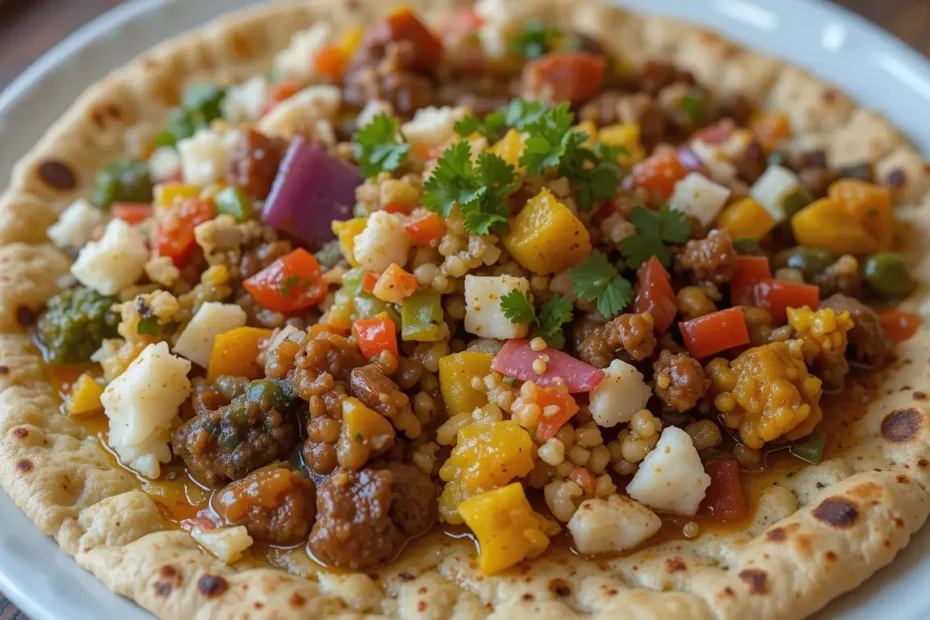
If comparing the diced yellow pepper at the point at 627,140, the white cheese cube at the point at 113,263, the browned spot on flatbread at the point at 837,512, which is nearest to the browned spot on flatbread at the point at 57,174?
the white cheese cube at the point at 113,263

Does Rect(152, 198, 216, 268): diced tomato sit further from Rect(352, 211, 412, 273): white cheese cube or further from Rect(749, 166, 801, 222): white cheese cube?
Rect(749, 166, 801, 222): white cheese cube

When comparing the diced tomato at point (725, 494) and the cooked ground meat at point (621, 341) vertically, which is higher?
the cooked ground meat at point (621, 341)

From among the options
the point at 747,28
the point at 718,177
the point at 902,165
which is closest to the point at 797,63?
the point at 747,28

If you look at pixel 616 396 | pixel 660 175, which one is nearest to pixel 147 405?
pixel 616 396

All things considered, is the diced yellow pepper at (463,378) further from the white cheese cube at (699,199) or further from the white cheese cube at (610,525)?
the white cheese cube at (699,199)

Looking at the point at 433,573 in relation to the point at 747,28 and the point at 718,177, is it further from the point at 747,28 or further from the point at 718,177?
the point at 747,28

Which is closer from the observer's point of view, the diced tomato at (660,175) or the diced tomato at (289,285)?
the diced tomato at (289,285)
